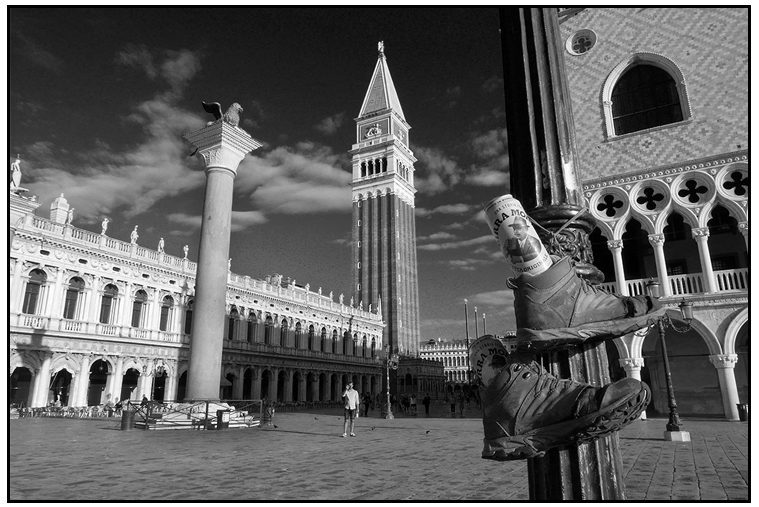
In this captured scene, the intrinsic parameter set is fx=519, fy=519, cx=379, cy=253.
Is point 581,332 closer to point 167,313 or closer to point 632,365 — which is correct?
point 632,365

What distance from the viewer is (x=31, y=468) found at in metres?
7.94

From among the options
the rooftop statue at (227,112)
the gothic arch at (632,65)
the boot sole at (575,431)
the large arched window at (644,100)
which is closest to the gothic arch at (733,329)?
the gothic arch at (632,65)

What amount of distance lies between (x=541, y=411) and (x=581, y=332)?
0.99ft

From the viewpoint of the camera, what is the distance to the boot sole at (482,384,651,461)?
1635 millimetres

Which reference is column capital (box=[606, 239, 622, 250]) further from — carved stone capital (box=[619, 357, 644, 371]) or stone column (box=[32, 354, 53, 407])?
stone column (box=[32, 354, 53, 407])

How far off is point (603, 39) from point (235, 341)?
103 feet

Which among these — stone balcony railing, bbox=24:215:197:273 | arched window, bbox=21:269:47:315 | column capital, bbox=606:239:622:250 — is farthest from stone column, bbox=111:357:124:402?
column capital, bbox=606:239:622:250

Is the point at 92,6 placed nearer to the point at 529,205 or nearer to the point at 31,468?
the point at 529,205

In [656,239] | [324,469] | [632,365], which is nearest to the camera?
[324,469]

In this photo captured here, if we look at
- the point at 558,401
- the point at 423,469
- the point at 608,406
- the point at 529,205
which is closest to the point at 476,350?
the point at 558,401

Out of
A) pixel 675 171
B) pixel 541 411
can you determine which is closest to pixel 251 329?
pixel 675 171

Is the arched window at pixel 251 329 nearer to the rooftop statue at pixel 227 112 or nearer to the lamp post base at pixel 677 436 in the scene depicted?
the rooftop statue at pixel 227 112

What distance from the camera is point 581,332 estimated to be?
1.78m

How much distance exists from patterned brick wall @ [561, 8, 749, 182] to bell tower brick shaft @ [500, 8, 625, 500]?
12.4 meters
